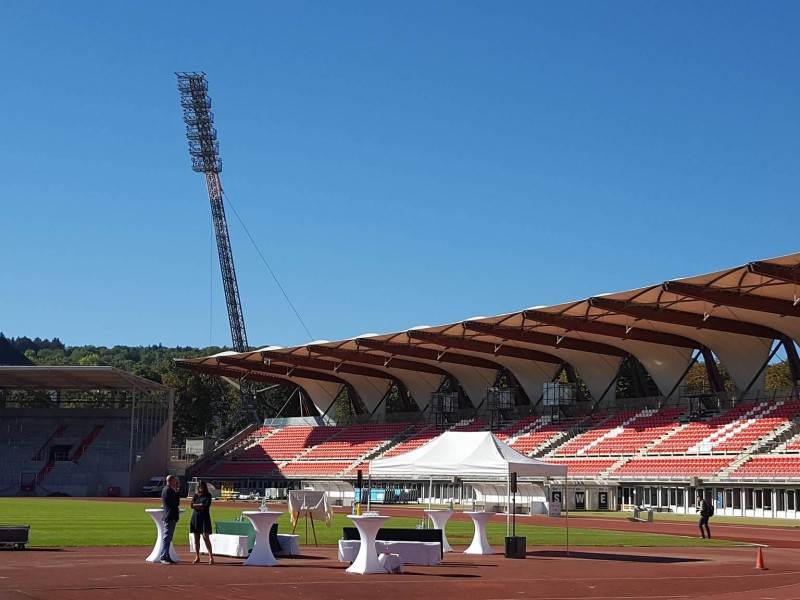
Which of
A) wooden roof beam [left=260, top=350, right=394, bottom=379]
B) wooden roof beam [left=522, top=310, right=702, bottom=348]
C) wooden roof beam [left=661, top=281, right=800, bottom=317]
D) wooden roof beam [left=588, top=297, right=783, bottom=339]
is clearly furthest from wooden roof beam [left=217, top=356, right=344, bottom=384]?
wooden roof beam [left=661, top=281, right=800, bottom=317]

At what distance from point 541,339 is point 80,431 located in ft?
138

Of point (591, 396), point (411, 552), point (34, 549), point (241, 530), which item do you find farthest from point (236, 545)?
point (591, 396)

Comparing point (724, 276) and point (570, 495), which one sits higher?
point (724, 276)

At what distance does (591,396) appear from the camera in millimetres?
76500

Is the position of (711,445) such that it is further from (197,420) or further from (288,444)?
(197,420)

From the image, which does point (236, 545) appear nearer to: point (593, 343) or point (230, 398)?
point (593, 343)

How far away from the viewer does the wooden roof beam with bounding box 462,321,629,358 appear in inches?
2532

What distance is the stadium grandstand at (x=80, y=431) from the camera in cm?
8406

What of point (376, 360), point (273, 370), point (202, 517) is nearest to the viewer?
point (202, 517)

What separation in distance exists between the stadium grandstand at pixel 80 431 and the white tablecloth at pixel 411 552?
199 ft

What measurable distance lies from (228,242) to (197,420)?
22785 millimetres

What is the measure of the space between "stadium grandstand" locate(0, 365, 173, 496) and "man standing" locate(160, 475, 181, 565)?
6145cm

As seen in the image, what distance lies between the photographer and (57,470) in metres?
85.7

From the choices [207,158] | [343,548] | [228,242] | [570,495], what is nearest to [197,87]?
[207,158]
